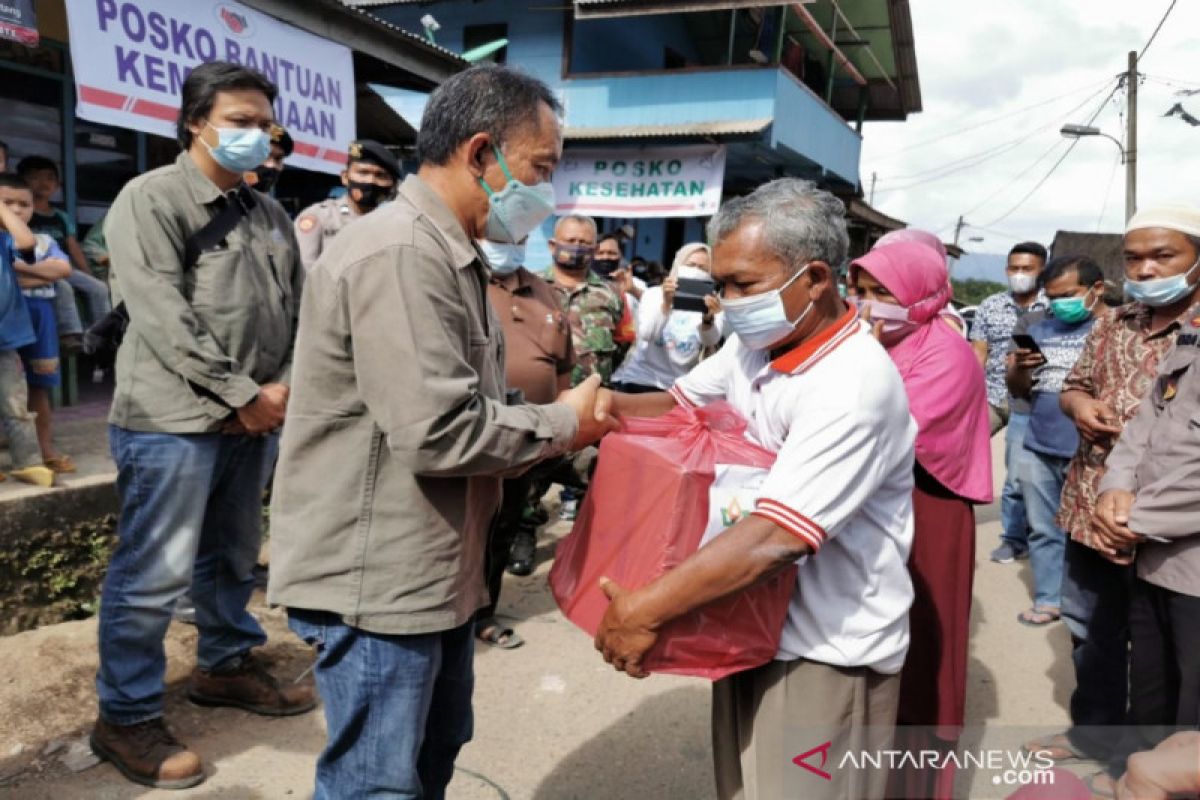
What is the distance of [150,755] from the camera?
2580 millimetres

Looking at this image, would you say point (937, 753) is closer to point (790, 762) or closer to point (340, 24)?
point (790, 762)

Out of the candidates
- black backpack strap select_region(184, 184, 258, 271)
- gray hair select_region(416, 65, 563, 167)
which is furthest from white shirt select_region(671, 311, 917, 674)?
black backpack strap select_region(184, 184, 258, 271)

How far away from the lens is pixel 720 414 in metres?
1.87

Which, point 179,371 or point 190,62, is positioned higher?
point 190,62

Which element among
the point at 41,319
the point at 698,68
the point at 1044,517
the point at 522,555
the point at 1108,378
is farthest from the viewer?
the point at 698,68

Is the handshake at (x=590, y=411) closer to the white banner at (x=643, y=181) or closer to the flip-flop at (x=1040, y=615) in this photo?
the flip-flop at (x=1040, y=615)

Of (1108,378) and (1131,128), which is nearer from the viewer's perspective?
(1108,378)

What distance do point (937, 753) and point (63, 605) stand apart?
367 cm

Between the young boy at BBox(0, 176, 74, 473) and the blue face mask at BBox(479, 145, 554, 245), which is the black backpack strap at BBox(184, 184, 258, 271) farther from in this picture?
the young boy at BBox(0, 176, 74, 473)

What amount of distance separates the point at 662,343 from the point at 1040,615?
2639 millimetres

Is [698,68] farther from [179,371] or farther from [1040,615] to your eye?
[179,371]

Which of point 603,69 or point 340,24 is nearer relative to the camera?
point 340,24

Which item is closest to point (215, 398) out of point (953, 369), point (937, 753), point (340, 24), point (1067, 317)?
point (953, 369)

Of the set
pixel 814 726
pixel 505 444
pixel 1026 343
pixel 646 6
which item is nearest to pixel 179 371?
pixel 505 444
